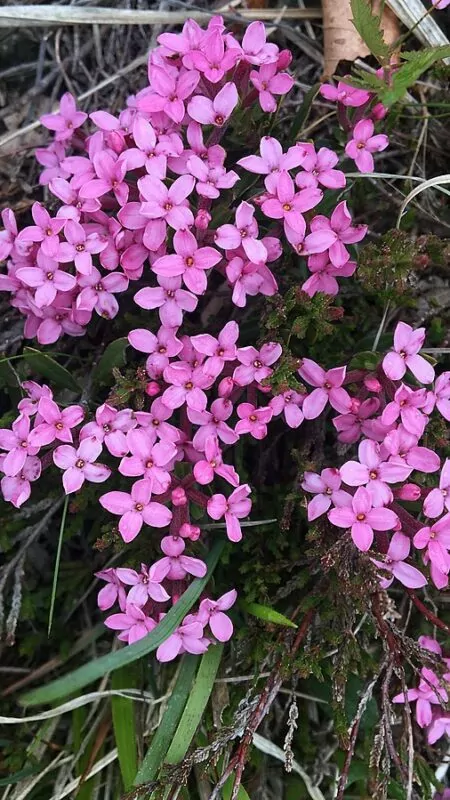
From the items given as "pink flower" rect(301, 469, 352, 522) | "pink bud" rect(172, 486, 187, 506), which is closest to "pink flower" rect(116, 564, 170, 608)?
"pink bud" rect(172, 486, 187, 506)

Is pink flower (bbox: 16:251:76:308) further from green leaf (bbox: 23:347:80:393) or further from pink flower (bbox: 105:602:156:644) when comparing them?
pink flower (bbox: 105:602:156:644)

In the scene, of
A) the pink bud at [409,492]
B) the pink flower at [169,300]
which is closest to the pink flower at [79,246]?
the pink flower at [169,300]

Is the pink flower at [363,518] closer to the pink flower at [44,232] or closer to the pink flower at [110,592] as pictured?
the pink flower at [110,592]

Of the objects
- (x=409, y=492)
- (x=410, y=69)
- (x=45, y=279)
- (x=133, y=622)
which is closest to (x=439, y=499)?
(x=409, y=492)

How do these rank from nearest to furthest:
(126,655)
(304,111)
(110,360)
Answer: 1. (126,655)
2. (110,360)
3. (304,111)

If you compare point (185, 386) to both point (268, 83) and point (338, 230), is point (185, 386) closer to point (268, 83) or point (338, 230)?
point (338, 230)

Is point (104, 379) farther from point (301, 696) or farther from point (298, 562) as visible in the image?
point (301, 696)
